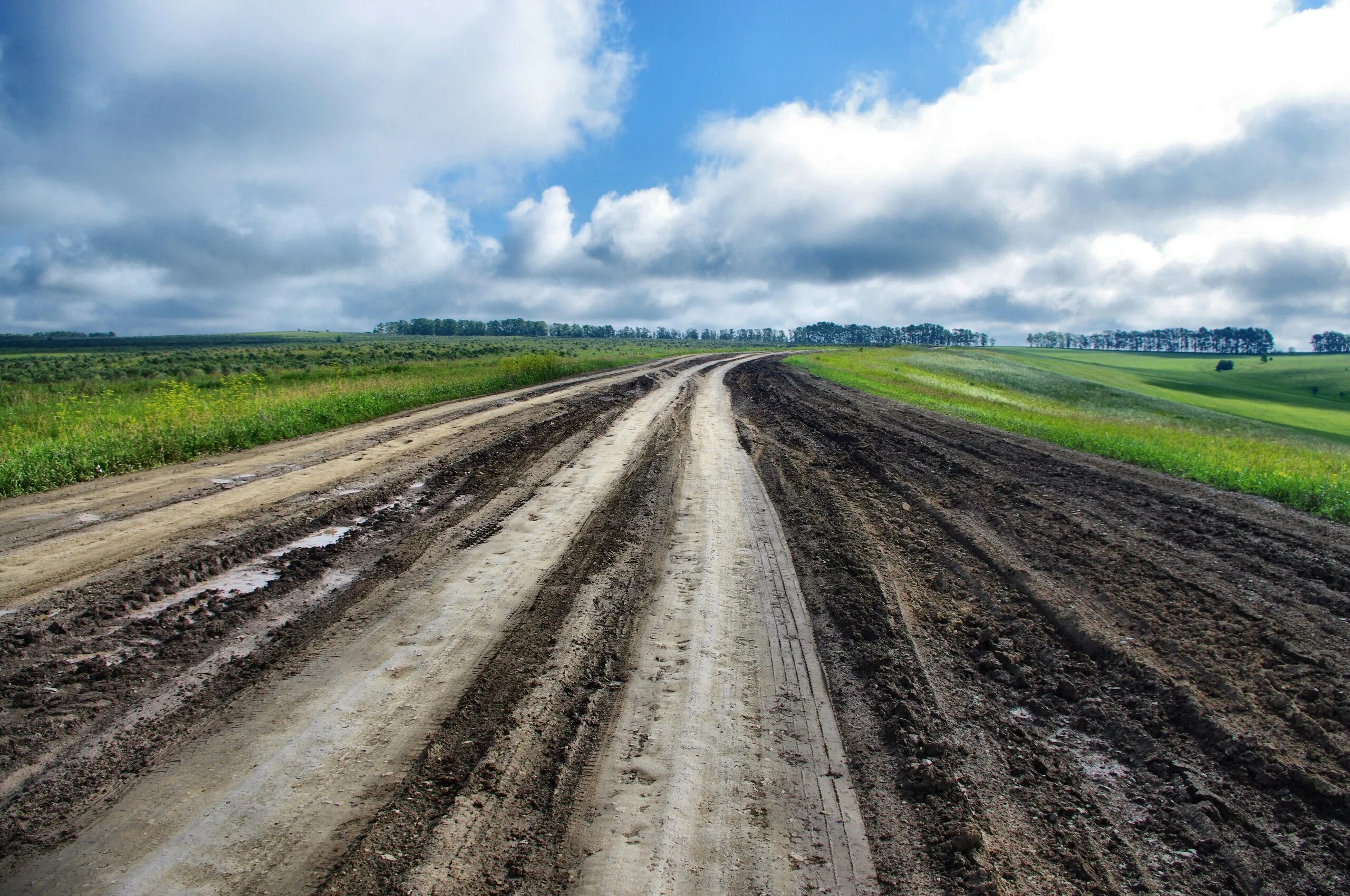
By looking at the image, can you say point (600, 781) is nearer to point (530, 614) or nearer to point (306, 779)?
point (306, 779)

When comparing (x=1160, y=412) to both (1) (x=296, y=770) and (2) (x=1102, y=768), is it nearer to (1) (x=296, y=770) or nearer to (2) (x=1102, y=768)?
(2) (x=1102, y=768)

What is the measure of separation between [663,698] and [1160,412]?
38.8m

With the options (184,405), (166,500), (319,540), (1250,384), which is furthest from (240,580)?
(1250,384)

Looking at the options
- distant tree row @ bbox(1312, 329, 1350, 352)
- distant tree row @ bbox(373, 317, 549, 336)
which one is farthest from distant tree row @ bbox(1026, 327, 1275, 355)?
distant tree row @ bbox(373, 317, 549, 336)

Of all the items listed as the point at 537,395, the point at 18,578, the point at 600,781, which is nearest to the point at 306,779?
the point at 600,781

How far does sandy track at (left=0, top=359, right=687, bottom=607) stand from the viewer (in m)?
5.52

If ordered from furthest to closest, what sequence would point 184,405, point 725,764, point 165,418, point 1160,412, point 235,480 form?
point 1160,412
point 184,405
point 165,418
point 235,480
point 725,764

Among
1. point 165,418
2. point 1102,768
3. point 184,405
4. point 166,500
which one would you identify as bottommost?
point 1102,768

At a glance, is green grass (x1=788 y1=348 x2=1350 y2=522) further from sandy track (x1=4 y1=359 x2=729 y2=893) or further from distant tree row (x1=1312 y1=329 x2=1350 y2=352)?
distant tree row (x1=1312 y1=329 x2=1350 y2=352)

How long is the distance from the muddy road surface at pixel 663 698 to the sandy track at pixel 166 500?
69 mm

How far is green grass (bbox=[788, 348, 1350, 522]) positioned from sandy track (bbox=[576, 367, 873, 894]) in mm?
8236

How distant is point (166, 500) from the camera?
7543mm

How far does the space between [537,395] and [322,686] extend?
53.9 feet

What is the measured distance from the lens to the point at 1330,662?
416 cm
